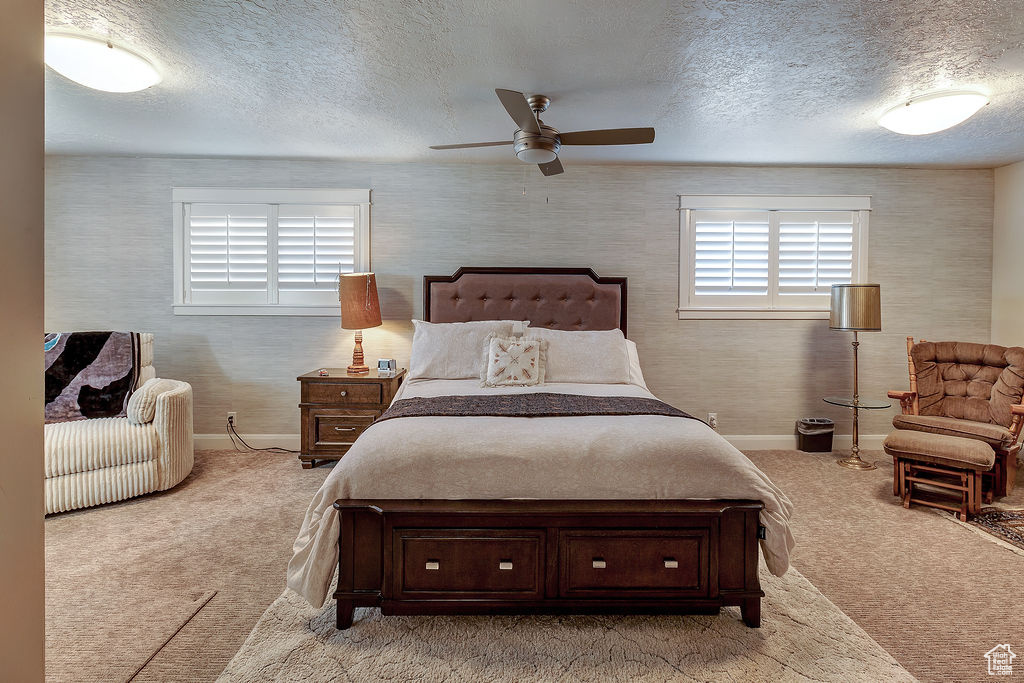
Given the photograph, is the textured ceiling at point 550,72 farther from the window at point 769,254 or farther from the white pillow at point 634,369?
the white pillow at point 634,369

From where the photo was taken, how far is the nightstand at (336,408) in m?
3.87

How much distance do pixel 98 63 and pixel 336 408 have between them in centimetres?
244

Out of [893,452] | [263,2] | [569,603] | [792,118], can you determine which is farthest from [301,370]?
[893,452]

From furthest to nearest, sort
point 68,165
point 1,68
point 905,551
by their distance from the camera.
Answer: point 68,165 < point 905,551 < point 1,68

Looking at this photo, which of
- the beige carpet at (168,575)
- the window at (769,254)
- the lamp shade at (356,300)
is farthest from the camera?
the window at (769,254)

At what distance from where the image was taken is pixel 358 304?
13.2 feet

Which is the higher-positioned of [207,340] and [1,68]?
[1,68]

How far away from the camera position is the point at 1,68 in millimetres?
728

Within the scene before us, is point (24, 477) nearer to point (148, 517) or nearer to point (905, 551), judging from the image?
point (148, 517)

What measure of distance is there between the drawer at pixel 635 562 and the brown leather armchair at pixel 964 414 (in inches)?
86.3

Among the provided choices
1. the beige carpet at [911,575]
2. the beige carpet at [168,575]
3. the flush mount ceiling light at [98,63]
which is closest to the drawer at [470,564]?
the beige carpet at [168,575]

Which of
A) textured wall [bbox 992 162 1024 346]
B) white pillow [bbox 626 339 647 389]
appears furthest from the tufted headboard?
textured wall [bbox 992 162 1024 346]

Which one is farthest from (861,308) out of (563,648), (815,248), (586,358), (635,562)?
(563,648)

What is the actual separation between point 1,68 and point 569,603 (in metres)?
2.11
